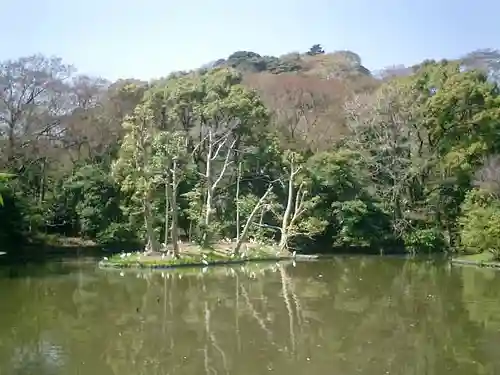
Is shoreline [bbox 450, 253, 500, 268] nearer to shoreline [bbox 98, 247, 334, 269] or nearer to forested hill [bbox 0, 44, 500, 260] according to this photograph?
forested hill [bbox 0, 44, 500, 260]

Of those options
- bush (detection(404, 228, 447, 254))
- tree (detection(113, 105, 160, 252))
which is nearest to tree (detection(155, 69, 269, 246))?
tree (detection(113, 105, 160, 252))

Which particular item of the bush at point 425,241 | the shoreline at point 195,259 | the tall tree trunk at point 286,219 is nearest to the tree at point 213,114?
the tall tree trunk at point 286,219

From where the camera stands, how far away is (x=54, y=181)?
1185 inches

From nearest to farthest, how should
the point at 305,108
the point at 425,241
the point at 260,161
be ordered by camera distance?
the point at 425,241 < the point at 260,161 < the point at 305,108

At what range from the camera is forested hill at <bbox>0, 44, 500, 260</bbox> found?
1064 inches

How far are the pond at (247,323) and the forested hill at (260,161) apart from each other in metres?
7.48

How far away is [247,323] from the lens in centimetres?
1180

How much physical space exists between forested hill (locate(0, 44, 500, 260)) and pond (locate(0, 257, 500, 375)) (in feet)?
24.5

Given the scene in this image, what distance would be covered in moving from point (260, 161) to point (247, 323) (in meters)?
17.9

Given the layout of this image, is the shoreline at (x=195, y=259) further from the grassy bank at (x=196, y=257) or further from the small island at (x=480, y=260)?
the small island at (x=480, y=260)

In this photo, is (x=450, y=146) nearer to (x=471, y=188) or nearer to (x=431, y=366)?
(x=471, y=188)

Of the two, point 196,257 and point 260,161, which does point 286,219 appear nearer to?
point 260,161

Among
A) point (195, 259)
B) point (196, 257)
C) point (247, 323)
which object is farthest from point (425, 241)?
point (247, 323)

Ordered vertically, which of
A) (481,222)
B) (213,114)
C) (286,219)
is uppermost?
(213,114)
